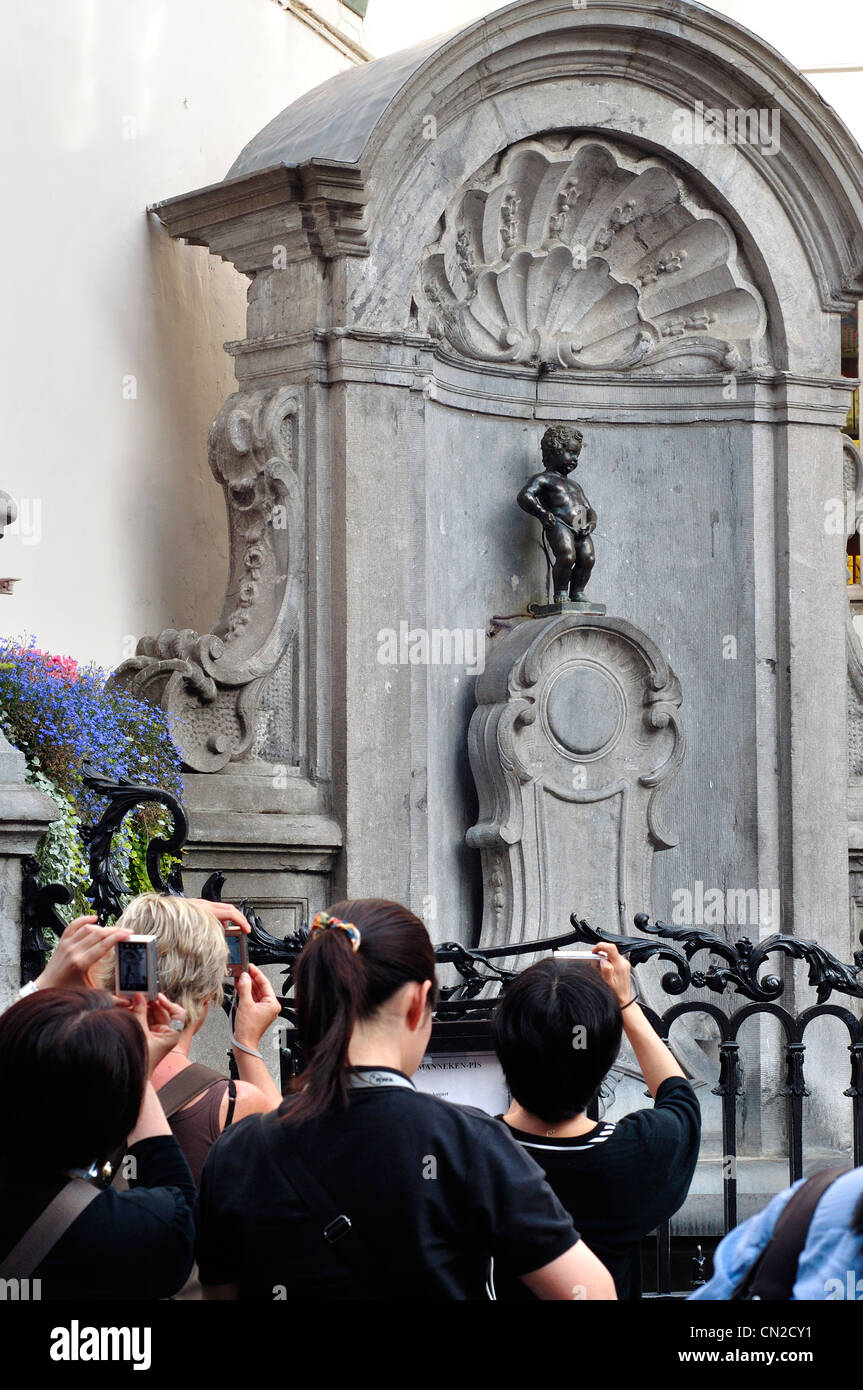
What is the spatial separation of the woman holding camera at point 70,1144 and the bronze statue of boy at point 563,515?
5.90 meters

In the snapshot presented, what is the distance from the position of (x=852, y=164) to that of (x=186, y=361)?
9.34 feet

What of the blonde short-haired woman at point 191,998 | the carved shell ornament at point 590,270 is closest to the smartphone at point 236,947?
the blonde short-haired woman at point 191,998

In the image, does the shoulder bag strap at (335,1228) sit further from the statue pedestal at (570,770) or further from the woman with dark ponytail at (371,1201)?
the statue pedestal at (570,770)

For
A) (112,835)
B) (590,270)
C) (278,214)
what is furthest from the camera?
(590,270)

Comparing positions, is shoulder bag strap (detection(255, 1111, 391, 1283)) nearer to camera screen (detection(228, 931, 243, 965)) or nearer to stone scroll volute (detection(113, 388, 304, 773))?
camera screen (detection(228, 931, 243, 965))

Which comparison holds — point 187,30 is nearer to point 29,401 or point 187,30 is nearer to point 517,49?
point 517,49

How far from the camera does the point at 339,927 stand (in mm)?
2432

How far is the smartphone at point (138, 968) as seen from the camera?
8.61 feet

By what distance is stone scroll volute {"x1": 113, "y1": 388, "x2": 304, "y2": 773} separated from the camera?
282 inches

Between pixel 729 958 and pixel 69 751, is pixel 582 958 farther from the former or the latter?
pixel 69 751

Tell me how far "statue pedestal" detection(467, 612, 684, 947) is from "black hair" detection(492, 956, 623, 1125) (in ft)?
16.4

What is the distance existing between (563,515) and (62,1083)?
6052mm

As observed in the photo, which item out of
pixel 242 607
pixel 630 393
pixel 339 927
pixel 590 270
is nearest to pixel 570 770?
pixel 242 607
